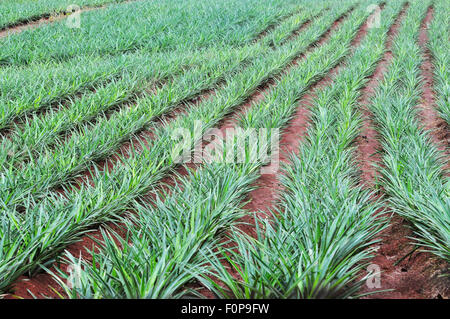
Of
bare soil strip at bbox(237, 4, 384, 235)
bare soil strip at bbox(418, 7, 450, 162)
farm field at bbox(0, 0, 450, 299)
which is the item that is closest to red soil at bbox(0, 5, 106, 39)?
farm field at bbox(0, 0, 450, 299)

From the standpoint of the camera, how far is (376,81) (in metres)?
4.72

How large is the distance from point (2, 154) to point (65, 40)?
402 centimetres

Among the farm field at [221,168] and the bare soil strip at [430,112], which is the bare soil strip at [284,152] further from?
the bare soil strip at [430,112]

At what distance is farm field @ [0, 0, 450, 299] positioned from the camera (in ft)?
4.93

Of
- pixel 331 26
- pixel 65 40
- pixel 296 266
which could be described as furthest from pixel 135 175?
pixel 331 26

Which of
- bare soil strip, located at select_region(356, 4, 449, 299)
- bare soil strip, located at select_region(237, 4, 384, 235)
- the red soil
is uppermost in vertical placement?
the red soil

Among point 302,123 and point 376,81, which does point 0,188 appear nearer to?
point 302,123

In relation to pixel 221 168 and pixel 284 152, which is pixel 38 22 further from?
pixel 221 168

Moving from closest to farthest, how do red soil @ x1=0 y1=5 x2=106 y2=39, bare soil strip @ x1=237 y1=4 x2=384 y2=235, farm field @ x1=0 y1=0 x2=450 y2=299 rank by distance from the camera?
farm field @ x1=0 y1=0 x2=450 y2=299
bare soil strip @ x1=237 y1=4 x2=384 y2=235
red soil @ x1=0 y1=5 x2=106 y2=39

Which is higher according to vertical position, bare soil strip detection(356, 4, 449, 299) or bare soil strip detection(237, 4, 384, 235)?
bare soil strip detection(237, 4, 384, 235)

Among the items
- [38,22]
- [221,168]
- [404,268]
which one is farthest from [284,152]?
[38,22]

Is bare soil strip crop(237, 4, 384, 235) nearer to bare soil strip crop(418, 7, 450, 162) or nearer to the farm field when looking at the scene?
the farm field

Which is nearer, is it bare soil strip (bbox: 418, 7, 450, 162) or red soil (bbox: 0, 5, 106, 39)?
bare soil strip (bbox: 418, 7, 450, 162)

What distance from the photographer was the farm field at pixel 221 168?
1.50m
